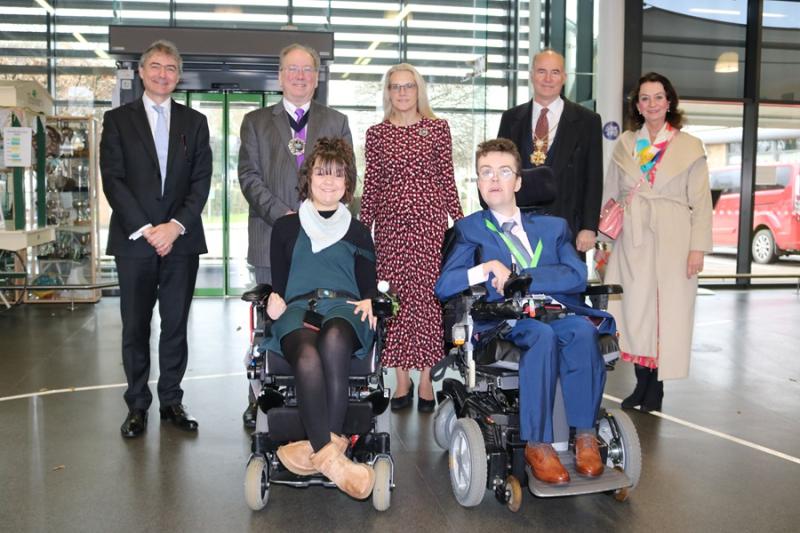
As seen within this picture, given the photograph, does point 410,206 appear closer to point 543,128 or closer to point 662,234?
point 543,128

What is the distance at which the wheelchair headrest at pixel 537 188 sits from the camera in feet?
11.5

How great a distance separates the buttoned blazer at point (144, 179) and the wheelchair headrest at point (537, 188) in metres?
1.63

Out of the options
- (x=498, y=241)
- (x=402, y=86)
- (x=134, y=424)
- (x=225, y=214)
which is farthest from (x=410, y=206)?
(x=225, y=214)

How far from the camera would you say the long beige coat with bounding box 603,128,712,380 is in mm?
4277

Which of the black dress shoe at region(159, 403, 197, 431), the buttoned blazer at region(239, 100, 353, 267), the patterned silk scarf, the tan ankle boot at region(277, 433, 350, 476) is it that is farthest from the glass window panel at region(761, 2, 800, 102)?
the tan ankle boot at region(277, 433, 350, 476)

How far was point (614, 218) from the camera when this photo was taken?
4.38m

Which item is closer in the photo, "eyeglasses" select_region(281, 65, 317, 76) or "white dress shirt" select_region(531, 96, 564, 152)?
"eyeglasses" select_region(281, 65, 317, 76)

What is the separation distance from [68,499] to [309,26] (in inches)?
326

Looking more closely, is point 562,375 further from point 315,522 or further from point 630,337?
point 630,337

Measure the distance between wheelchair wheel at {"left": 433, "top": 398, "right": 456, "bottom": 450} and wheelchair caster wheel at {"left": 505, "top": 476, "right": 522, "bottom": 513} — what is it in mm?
677

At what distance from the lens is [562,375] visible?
116 inches

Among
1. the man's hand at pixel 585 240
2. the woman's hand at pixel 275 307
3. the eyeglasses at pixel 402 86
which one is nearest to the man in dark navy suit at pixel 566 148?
the man's hand at pixel 585 240

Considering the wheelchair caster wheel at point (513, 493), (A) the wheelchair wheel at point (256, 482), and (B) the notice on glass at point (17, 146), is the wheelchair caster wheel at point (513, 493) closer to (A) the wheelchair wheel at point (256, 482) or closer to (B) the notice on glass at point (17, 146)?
(A) the wheelchair wheel at point (256, 482)

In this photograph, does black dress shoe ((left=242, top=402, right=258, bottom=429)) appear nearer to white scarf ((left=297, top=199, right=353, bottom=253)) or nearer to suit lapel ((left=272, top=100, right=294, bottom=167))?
white scarf ((left=297, top=199, right=353, bottom=253))
